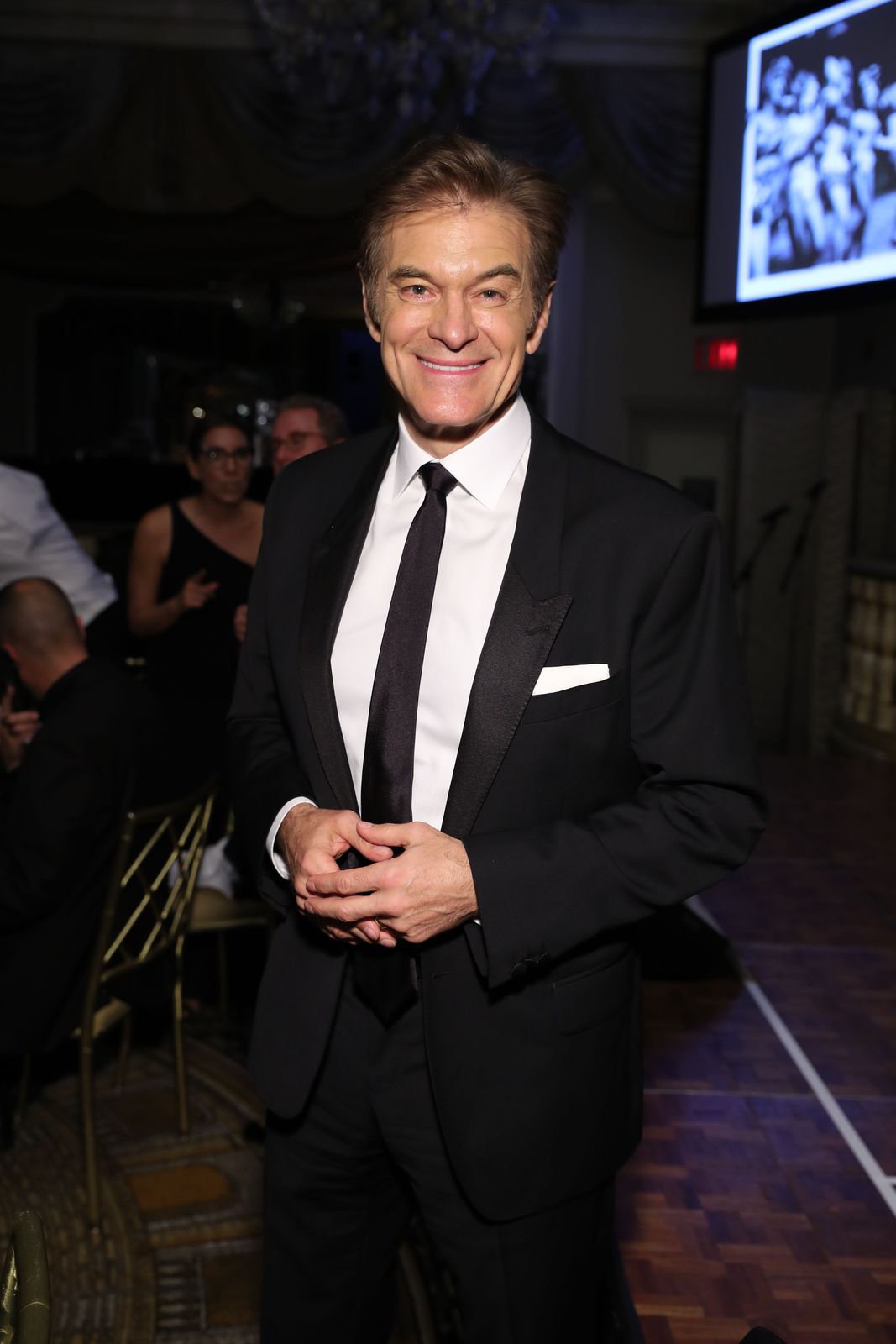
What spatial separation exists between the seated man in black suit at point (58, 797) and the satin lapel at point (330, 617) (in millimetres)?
1255

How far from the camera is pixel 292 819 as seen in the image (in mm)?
1232

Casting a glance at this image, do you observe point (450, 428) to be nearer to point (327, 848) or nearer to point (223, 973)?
point (327, 848)

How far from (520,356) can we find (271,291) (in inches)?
281

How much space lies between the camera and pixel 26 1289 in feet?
2.58

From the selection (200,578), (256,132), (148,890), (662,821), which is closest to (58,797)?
(148,890)

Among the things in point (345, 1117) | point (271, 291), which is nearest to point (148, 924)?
point (345, 1117)

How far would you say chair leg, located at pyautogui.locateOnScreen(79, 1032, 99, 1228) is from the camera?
243cm

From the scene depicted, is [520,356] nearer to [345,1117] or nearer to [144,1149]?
[345,1117]

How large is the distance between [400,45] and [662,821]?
5.15 metres

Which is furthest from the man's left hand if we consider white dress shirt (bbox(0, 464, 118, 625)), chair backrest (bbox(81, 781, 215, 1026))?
white dress shirt (bbox(0, 464, 118, 625))

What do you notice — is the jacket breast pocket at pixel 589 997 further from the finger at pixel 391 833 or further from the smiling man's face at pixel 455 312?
the smiling man's face at pixel 455 312

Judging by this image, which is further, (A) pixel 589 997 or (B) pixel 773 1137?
(B) pixel 773 1137

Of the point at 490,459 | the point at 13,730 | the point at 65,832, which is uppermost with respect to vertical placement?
the point at 490,459

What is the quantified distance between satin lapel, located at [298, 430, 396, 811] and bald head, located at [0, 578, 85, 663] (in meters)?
1.37
